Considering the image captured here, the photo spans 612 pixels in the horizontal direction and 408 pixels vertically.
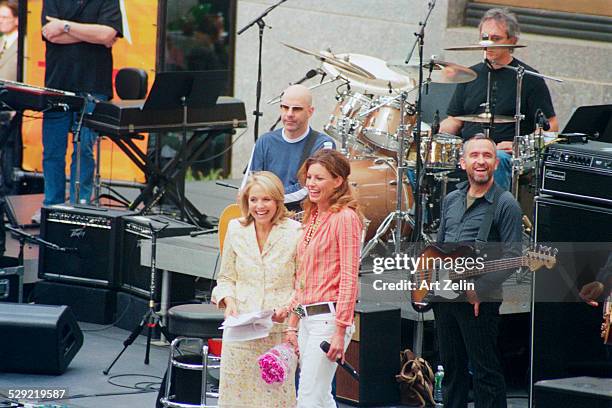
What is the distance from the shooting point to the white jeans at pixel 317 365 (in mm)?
7410

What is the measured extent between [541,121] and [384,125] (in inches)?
63.5

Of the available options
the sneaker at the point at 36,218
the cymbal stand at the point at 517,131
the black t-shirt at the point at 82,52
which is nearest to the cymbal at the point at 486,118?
the cymbal stand at the point at 517,131

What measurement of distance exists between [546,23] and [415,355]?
4.84 meters

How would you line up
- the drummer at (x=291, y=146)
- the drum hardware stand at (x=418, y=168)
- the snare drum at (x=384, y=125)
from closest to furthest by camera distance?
the drummer at (x=291, y=146), the drum hardware stand at (x=418, y=168), the snare drum at (x=384, y=125)

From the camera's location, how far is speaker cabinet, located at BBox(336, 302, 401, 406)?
9.37 m

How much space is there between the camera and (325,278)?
750 centimetres

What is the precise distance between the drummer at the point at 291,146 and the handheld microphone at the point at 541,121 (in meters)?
1.78

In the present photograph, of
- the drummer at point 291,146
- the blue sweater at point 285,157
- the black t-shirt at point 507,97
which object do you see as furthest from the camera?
the black t-shirt at point 507,97

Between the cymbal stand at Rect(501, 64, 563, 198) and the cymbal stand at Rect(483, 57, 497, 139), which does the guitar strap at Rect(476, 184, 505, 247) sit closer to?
the cymbal stand at Rect(501, 64, 563, 198)

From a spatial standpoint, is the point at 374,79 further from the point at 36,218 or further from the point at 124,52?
the point at 124,52

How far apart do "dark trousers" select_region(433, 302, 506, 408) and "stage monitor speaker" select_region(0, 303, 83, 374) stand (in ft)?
9.45

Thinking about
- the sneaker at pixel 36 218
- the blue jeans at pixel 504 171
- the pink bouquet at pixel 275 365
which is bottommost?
the pink bouquet at pixel 275 365

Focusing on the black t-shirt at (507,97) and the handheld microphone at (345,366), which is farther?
the black t-shirt at (507,97)

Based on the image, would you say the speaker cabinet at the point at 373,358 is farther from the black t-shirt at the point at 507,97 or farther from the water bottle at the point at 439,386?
the black t-shirt at the point at 507,97
